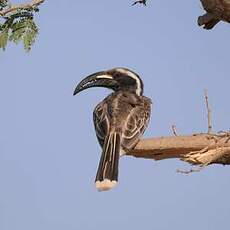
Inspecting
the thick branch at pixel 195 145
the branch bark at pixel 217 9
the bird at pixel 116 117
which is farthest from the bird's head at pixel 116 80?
the branch bark at pixel 217 9

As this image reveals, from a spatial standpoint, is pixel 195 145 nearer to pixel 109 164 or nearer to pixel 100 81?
pixel 109 164

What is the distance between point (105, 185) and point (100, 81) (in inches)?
95.9

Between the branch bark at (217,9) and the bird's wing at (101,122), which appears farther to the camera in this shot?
the branch bark at (217,9)

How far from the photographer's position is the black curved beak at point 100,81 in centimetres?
937

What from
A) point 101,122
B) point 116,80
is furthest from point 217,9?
point 101,122

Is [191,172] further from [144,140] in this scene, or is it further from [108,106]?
[108,106]

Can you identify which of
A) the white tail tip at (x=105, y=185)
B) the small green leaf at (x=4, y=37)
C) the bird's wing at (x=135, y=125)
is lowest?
the white tail tip at (x=105, y=185)

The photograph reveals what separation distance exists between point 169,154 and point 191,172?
97 centimetres

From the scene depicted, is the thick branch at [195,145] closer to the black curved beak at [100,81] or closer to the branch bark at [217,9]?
the black curved beak at [100,81]

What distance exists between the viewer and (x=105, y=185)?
24.3 ft

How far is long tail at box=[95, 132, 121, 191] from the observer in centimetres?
745

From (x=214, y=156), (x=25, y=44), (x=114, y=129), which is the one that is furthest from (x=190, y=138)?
(x=25, y=44)

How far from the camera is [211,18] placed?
31.9 ft

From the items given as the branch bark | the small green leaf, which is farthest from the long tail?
the branch bark
